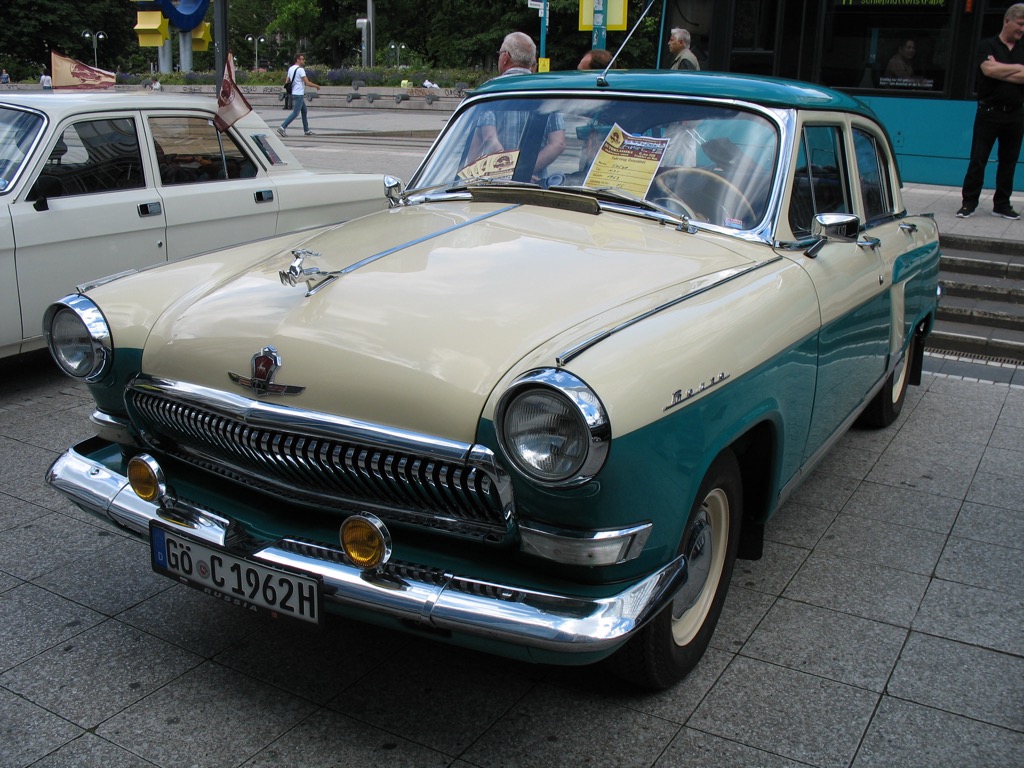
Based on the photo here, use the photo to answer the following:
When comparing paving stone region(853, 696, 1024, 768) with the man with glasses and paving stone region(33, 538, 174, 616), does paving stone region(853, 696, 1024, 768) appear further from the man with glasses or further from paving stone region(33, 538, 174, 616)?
paving stone region(33, 538, 174, 616)

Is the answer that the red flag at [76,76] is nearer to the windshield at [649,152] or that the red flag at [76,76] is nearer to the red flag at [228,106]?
the red flag at [228,106]

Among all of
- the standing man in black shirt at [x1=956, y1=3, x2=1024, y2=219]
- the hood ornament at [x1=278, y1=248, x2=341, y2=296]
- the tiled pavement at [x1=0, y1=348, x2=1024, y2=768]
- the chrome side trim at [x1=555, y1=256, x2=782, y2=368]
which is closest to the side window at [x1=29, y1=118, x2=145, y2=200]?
the tiled pavement at [x1=0, y1=348, x2=1024, y2=768]

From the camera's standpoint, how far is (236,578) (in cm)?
273

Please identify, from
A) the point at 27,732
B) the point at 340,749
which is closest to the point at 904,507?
the point at 340,749

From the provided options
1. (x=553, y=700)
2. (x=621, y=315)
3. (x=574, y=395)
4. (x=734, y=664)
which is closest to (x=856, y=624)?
(x=734, y=664)

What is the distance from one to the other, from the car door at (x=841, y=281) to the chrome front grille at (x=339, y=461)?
1.65m

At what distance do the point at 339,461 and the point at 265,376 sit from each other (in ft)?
1.11

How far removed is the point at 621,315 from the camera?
2.82m

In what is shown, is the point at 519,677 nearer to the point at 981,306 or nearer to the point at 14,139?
the point at 14,139

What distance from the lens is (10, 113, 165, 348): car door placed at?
5.67 m

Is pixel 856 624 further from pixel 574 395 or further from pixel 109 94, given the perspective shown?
pixel 109 94

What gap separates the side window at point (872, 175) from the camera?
14.9 feet

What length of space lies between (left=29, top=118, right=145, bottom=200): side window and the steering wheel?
3.82m

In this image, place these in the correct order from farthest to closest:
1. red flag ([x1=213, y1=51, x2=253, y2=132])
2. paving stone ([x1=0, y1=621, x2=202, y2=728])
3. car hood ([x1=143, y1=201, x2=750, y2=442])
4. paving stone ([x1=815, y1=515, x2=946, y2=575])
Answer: red flag ([x1=213, y1=51, x2=253, y2=132])
paving stone ([x1=815, y1=515, x2=946, y2=575])
paving stone ([x1=0, y1=621, x2=202, y2=728])
car hood ([x1=143, y1=201, x2=750, y2=442])
